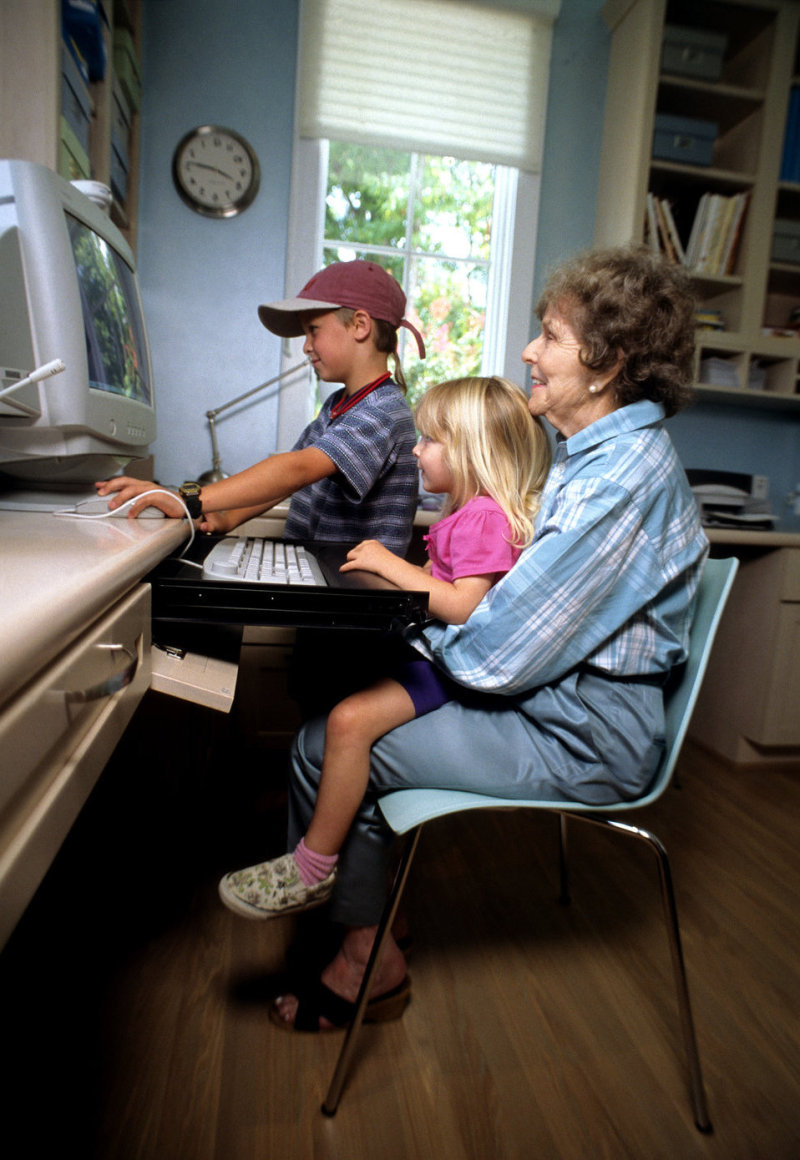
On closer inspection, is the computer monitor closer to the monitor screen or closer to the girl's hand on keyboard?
the monitor screen

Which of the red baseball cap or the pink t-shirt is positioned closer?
the pink t-shirt

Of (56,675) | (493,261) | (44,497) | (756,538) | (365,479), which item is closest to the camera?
(56,675)

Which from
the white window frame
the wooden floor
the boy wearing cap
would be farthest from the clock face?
the wooden floor

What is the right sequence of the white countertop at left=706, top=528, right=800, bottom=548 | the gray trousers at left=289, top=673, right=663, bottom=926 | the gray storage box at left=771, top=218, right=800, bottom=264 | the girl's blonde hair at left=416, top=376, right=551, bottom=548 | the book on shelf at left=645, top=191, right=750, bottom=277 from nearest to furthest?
1. the gray trousers at left=289, top=673, right=663, bottom=926
2. the girl's blonde hair at left=416, top=376, right=551, bottom=548
3. the white countertop at left=706, top=528, right=800, bottom=548
4. the book on shelf at left=645, top=191, right=750, bottom=277
5. the gray storage box at left=771, top=218, right=800, bottom=264

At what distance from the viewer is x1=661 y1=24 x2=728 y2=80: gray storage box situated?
2.40 meters

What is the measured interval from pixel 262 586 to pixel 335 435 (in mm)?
575

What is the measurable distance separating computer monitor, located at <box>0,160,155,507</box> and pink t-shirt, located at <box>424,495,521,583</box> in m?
0.53

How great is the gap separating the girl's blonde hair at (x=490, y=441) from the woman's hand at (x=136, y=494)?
449mm

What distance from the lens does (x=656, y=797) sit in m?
0.98

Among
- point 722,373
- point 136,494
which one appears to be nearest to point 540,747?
point 136,494

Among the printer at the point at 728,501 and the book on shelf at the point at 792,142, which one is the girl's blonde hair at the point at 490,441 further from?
the book on shelf at the point at 792,142

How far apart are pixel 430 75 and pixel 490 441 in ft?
6.52

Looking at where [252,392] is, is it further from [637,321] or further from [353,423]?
[637,321]

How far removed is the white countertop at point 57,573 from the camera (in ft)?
1.17
